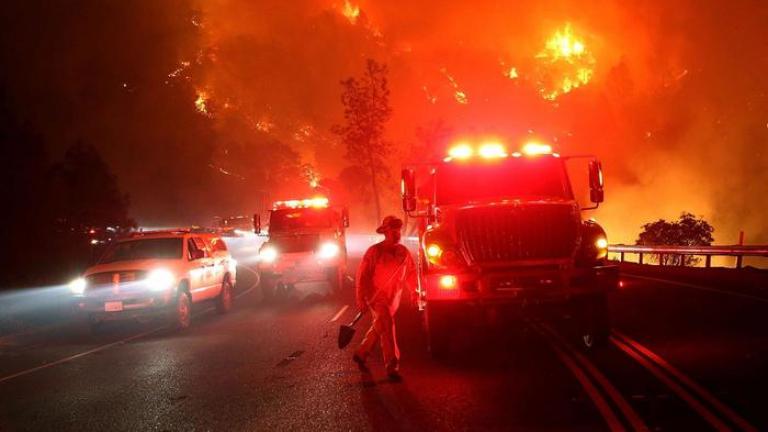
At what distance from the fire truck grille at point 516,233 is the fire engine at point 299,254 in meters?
10.9

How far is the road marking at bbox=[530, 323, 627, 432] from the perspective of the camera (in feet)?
18.0

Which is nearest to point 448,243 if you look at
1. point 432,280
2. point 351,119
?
point 432,280

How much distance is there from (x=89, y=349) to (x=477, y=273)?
725cm

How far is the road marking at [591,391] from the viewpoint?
217 inches

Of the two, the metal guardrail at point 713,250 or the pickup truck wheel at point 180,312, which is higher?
the metal guardrail at point 713,250

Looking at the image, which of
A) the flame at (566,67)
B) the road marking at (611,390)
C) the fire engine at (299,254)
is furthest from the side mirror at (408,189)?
the flame at (566,67)

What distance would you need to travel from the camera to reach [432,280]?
8.38 meters

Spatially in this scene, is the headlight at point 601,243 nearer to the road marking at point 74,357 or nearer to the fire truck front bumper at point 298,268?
the road marking at point 74,357

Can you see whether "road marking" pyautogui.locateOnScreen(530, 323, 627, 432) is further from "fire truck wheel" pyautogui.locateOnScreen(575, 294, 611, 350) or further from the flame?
the flame

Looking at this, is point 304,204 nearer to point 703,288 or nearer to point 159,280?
point 159,280

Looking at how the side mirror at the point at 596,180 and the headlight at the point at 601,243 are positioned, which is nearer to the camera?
the headlight at the point at 601,243

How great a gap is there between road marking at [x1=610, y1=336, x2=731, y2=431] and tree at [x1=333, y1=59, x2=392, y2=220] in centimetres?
6710

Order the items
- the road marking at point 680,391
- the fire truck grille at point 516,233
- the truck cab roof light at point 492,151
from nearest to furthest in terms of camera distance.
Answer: the road marking at point 680,391, the fire truck grille at point 516,233, the truck cab roof light at point 492,151

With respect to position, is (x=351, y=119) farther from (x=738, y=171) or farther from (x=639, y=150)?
(x=738, y=171)
